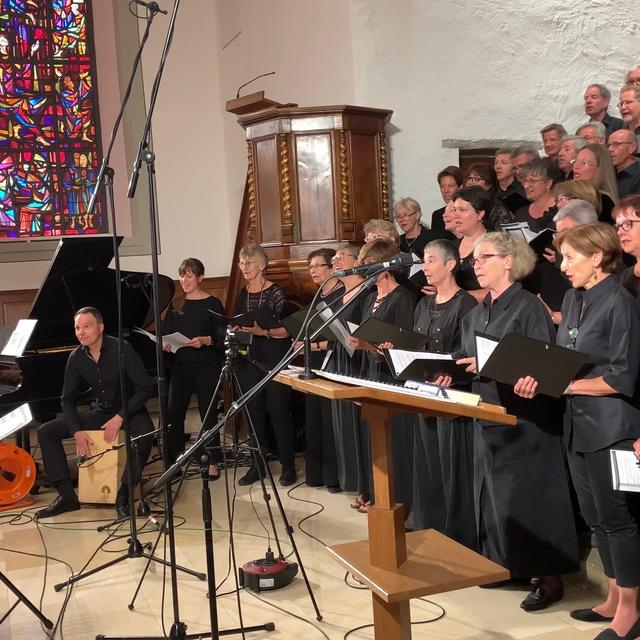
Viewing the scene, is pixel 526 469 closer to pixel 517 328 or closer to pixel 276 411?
pixel 517 328

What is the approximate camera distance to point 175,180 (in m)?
10.0

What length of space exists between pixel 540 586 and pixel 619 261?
4.81 ft

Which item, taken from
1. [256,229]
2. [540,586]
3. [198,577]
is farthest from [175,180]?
[540,586]

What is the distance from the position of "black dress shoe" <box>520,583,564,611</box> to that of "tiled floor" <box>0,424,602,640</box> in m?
0.03

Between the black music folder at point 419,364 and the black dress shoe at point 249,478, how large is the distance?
2848 millimetres

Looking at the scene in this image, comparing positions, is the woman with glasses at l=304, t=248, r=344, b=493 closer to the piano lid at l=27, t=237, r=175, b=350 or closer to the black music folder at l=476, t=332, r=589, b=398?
A: the piano lid at l=27, t=237, r=175, b=350

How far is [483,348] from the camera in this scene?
3357 millimetres

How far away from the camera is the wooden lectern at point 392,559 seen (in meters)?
2.62

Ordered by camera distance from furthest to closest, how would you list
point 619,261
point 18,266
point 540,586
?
1. point 18,266
2. point 540,586
3. point 619,261

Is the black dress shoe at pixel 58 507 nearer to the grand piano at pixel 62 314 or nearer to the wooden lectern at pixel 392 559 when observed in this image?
the grand piano at pixel 62 314

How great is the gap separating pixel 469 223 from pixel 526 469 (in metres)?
1.56

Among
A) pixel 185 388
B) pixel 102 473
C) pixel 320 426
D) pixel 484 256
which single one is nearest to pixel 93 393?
pixel 102 473

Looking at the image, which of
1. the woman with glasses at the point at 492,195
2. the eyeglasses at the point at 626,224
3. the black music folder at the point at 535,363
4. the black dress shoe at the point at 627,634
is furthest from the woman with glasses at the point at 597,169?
the black dress shoe at the point at 627,634

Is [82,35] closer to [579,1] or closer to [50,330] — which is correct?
[50,330]
